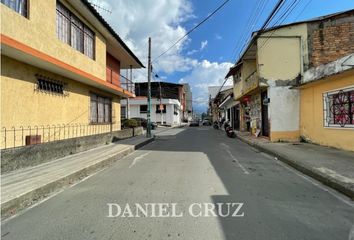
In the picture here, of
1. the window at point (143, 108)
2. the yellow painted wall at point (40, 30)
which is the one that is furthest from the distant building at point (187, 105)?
the yellow painted wall at point (40, 30)

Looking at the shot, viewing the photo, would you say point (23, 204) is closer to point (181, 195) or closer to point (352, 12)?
point (181, 195)

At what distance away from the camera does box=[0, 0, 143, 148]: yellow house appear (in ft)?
28.2

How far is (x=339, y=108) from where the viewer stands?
43.7 feet

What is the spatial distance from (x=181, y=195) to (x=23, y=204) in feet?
10.2

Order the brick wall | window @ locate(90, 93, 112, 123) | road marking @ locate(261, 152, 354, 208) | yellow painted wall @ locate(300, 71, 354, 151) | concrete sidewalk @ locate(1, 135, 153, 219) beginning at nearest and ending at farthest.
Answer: concrete sidewalk @ locate(1, 135, 153, 219) < road marking @ locate(261, 152, 354, 208) < yellow painted wall @ locate(300, 71, 354, 151) < window @ locate(90, 93, 112, 123) < the brick wall

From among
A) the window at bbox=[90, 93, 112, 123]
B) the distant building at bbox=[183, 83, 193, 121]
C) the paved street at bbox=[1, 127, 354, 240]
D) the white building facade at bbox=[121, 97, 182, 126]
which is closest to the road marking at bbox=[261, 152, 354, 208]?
the paved street at bbox=[1, 127, 354, 240]

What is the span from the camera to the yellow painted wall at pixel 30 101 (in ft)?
28.0

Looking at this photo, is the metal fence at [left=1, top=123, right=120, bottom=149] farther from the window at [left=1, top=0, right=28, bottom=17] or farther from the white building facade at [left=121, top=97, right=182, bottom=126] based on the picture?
the white building facade at [left=121, top=97, right=182, bottom=126]

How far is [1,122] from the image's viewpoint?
27.2 ft

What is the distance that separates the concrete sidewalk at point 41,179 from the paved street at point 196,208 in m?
0.30

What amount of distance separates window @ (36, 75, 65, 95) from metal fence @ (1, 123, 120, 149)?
4.43 ft

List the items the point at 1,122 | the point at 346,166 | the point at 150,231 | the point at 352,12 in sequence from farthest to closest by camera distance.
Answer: the point at 352,12 → the point at 346,166 → the point at 1,122 → the point at 150,231

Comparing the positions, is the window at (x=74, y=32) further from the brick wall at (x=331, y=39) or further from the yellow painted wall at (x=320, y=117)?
the brick wall at (x=331, y=39)

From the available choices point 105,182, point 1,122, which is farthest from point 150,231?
point 1,122
